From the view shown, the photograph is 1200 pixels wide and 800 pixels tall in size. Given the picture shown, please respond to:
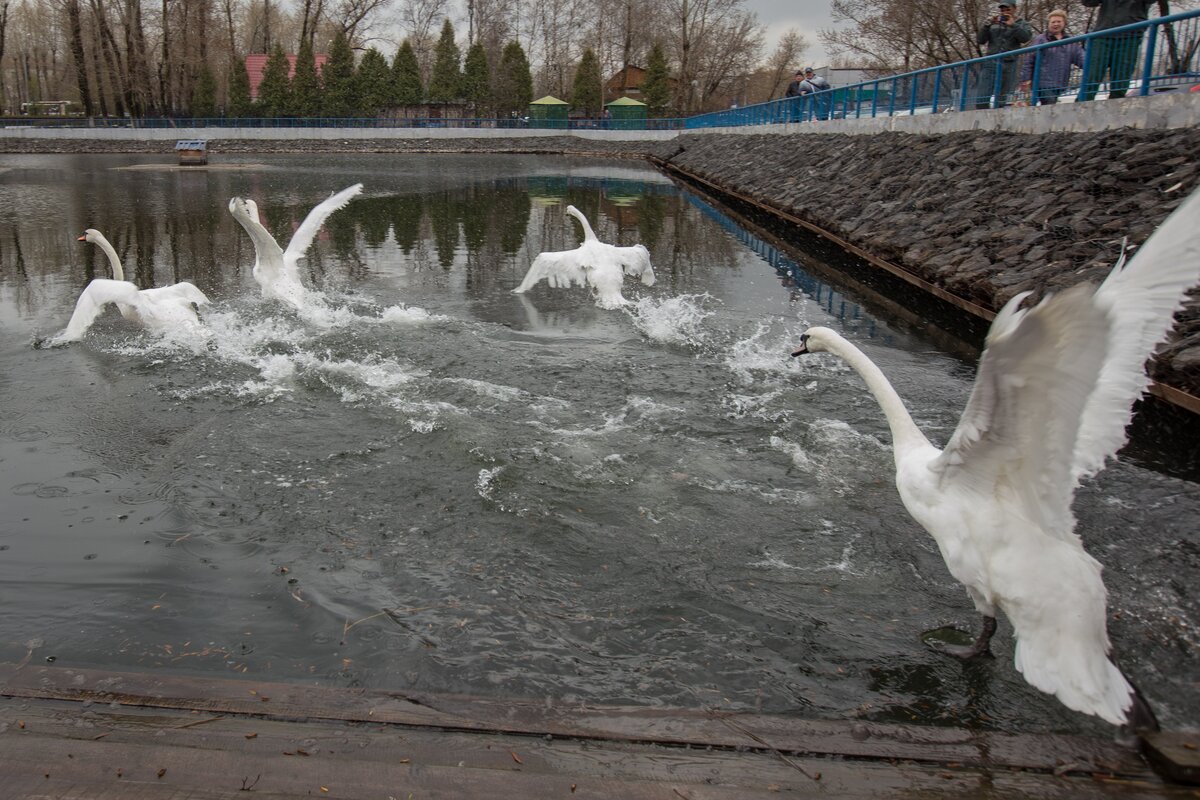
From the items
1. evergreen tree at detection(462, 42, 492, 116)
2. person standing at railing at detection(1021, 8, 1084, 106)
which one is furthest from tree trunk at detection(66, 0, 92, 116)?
person standing at railing at detection(1021, 8, 1084, 106)

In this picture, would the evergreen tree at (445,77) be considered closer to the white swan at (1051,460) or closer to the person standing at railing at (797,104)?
the person standing at railing at (797,104)

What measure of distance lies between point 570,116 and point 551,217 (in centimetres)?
5241

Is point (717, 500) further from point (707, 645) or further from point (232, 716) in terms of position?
point (232, 716)

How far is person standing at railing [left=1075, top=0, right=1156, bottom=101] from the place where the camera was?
1189cm

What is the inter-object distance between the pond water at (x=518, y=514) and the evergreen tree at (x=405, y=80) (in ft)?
191

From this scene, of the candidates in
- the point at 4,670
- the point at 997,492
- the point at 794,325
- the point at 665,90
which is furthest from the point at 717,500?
the point at 665,90

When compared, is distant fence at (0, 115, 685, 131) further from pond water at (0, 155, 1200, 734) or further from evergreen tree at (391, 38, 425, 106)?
pond water at (0, 155, 1200, 734)

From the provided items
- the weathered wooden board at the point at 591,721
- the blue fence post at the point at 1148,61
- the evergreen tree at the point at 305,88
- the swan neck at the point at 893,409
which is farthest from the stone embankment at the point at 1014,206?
the evergreen tree at the point at 305,88

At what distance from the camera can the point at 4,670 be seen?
12.3ft

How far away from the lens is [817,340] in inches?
199

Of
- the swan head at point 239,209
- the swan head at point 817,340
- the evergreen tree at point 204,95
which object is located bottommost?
the swan head at point 817,340

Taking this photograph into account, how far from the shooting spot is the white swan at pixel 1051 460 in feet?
9.66

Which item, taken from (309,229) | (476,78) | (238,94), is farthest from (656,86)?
(309,229)

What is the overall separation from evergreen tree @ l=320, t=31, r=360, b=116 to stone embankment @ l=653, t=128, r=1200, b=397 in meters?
52.2
